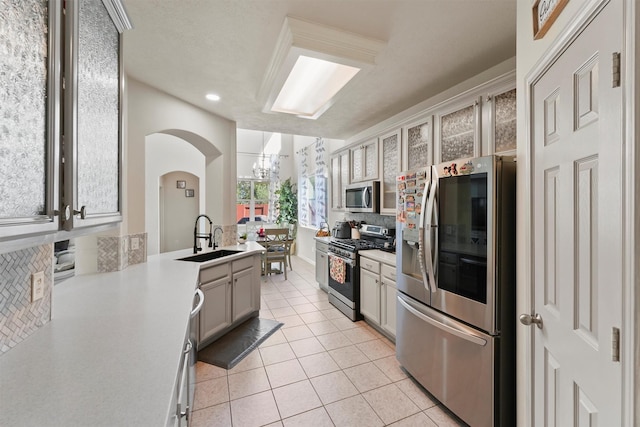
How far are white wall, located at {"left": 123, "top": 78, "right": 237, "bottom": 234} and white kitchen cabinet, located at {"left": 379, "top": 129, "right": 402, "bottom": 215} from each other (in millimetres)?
2071

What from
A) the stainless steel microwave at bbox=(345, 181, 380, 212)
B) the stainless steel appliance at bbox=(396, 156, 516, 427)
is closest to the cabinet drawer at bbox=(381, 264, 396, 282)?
the stainless steel appliance at bbox=(396, 156, 516, 427)

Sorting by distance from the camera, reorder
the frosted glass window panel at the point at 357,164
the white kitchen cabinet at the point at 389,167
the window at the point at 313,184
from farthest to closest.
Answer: the window at the point at 313,184, the frosted glass window panel at the point at 357,164, the white kitchen cabinet at the point at 389,167

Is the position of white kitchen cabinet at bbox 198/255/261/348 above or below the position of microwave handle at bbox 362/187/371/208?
below

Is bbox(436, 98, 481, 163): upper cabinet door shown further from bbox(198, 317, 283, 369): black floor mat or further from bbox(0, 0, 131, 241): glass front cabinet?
bbox(198, 317, 283, 369): black floor mat

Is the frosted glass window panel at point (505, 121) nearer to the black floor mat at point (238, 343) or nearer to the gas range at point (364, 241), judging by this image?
A: the gas range at point (364, 241)

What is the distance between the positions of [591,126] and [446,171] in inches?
40.1

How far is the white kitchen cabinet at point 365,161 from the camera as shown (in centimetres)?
354

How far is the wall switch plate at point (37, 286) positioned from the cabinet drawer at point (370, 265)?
8.46 feet

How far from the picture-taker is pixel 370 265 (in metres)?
3.09

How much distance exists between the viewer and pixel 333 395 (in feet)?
6.68

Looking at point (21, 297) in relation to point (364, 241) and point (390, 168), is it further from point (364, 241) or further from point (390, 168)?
point (364, 241)

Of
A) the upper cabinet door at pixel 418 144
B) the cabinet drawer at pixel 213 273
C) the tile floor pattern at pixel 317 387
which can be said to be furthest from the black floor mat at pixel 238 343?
the upper cabinet door at pixel 418 144

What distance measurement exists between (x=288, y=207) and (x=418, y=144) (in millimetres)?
4979

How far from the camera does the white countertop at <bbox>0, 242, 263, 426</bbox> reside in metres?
0.72
